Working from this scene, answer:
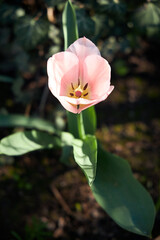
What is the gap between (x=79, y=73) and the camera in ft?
3.70

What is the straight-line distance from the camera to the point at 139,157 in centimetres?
186

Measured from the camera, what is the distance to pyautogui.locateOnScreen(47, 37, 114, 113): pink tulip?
0.98 metres

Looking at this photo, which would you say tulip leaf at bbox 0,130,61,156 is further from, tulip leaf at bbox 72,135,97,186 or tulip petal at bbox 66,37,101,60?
tulip petal at bbox 66,37,101,60

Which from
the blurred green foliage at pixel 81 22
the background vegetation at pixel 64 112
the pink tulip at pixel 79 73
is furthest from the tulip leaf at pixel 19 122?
the pink tulip at pixel 79 73

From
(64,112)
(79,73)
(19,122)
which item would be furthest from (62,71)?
(64,112)

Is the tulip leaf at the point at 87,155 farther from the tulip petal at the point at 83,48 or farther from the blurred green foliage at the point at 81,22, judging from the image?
the blurred green foliage at the point at 81,22

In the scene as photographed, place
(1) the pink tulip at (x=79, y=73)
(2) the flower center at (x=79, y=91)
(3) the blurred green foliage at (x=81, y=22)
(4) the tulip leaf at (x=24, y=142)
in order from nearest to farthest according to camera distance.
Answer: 1. (1) the pink tulip at (x=79, y=73)
2. (2) the flower center at (x=79, y=91)
3. (4) the tulip leaf at (x=24, y=142)
4. (3) the blurred green foliage at (x=81, y=22)

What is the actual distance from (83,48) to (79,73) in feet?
0.37

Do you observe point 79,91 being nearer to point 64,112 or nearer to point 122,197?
point 122,197

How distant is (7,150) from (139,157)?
0.98 metres

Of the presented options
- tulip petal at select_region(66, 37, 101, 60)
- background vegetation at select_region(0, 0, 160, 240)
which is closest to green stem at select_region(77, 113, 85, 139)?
tulip petal at select_region(66, 37, 101, 60)

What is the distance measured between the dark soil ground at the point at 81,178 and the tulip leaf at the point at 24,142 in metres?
0.47

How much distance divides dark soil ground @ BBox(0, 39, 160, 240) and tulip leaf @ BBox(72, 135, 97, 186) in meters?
0.58

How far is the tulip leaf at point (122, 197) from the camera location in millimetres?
1236
